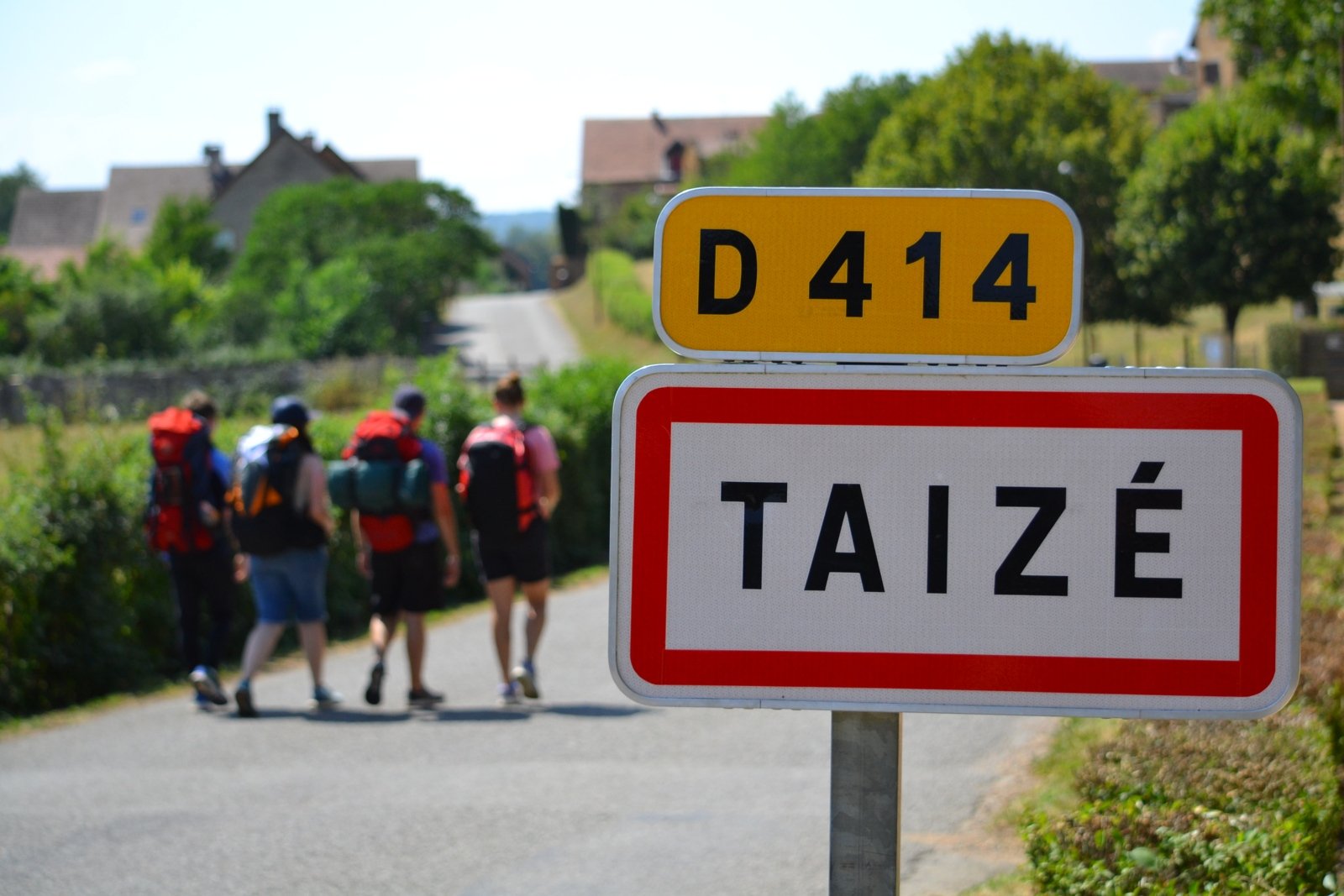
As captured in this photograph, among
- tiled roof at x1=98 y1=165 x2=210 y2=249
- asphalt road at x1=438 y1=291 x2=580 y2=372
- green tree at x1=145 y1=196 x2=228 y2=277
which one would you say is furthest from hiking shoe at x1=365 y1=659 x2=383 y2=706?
tiled roof at x1=98 y1=165 x2=210 y2=249

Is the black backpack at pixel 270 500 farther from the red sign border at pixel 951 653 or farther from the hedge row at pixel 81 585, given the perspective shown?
the red sign border at pixel 951 653

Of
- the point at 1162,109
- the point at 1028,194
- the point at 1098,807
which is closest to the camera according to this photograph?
the point at 1028,194

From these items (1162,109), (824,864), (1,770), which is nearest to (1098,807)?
(824,864)

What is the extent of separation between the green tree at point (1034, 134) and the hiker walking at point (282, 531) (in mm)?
43831

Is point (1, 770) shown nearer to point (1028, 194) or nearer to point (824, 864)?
point (824, 864)

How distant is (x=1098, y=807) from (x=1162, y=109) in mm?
97503

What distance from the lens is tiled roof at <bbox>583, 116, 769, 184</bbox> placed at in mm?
123312

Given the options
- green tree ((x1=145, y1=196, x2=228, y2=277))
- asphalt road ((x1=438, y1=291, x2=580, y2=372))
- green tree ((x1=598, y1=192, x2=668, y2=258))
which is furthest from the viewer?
green tree ((x1=598, y1=192, x2=668, y2=258))

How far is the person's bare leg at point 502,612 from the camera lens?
8875 mm

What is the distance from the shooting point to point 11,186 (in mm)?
163500

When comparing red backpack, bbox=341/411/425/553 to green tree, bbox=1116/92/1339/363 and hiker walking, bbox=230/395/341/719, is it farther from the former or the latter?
green tree, bbox=1116/92/1339/363

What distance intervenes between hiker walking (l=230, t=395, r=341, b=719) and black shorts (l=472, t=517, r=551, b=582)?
35.9 inches

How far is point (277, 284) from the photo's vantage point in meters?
71.2

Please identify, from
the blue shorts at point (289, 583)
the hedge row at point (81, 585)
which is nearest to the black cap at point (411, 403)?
the blue shorts at point (289, 583)
